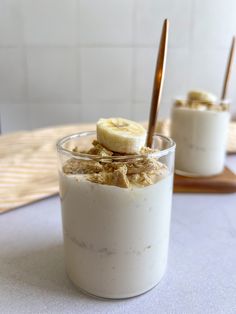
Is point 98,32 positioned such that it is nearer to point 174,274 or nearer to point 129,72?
point 129,72

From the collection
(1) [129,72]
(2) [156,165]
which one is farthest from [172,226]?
(1) [129,72]

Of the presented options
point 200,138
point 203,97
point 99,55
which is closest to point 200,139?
point 200,138

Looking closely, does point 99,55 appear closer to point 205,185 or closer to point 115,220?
point 205,185

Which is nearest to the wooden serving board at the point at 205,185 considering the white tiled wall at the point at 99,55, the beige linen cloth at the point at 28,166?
the beige linen cloth at the point at 28,166

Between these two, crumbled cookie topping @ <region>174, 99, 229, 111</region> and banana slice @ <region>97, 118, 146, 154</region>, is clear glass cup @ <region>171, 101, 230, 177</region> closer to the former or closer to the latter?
crumbled cookie topping @ <region>174, 99, 229, 111</region>

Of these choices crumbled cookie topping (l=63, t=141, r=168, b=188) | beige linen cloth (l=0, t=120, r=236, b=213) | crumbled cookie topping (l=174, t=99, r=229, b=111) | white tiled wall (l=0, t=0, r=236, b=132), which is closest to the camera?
crumbled cookie topping (l=63, t=141, r=168, b=188)

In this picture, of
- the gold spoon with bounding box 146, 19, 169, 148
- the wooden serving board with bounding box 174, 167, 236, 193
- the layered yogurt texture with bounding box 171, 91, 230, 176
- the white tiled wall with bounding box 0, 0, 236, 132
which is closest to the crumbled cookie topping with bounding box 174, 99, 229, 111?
the layered yogurt texture with bounding box 171, 91, 230, 176

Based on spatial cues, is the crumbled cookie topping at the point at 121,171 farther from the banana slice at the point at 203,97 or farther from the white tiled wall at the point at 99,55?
the white tiled wall at the point at 99,55
